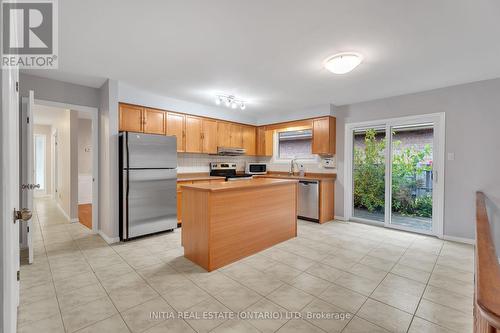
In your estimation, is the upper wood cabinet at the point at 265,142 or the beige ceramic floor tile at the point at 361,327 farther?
the upper wood cabinet at the point at 265,142

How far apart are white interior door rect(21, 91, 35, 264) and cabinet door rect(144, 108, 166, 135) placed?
58.0 inches

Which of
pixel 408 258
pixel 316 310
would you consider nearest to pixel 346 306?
pixel 316 310

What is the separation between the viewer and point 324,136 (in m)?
4.89

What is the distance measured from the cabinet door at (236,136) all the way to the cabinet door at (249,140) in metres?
0.15

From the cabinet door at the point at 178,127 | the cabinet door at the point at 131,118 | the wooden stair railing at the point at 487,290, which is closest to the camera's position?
the wooden stair railing at the point at 487,290

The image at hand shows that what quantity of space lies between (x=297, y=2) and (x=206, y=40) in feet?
3.29

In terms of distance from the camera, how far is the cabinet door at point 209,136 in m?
5.02

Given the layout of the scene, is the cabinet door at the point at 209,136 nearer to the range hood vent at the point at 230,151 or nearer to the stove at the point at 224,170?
the range hood vent at the point at 230,151

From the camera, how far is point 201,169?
17.5 ft

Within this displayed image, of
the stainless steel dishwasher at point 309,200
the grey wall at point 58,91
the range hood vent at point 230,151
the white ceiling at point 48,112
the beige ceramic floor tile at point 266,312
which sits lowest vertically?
the beige ceramic floor tile at point 266,312

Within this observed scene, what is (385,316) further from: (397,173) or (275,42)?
(397,173)

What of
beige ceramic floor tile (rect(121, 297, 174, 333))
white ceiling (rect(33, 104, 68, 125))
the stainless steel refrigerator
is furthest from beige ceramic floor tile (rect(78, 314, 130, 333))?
white ceiling (rect(33, 104, 68, 125))

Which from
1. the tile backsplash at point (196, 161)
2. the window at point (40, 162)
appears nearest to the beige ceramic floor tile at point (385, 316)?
the tile backsplash at point (196, 161)

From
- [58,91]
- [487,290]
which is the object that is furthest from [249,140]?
[487,290]
